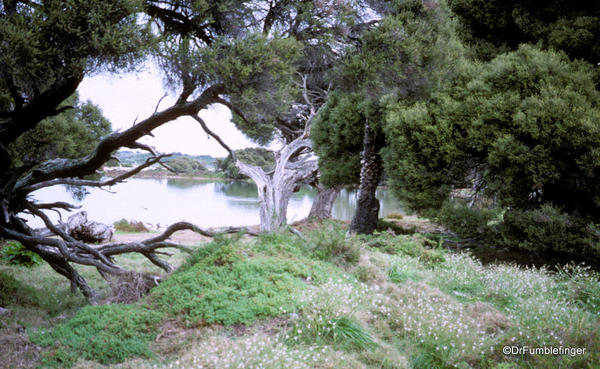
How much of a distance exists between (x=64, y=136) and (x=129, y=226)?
6.15 m

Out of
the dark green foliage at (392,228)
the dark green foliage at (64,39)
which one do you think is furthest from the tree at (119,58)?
the dark green foliage at (392,228)

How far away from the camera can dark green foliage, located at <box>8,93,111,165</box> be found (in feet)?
34.6

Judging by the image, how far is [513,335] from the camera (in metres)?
4.02

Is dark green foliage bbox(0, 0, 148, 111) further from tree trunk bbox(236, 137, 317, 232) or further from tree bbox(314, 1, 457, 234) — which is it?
tree trunk bbox(236, 137, 317, 232)

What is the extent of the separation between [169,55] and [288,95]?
1468mm

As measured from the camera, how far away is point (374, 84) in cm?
579

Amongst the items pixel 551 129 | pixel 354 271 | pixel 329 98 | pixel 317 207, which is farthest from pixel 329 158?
pixel 354 271

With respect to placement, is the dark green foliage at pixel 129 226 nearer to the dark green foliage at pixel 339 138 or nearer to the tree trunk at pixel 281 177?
the tree trunk at pixel 281 177

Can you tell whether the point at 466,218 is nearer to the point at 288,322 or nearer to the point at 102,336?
the point at 288,322

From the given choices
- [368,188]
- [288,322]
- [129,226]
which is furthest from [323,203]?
[288,322]

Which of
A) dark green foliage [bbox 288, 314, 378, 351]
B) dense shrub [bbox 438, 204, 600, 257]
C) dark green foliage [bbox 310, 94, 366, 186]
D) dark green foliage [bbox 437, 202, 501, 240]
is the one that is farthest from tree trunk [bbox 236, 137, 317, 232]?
dark green foliage [bbox 288, 314, 378, 351]

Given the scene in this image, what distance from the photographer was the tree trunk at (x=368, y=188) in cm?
1140

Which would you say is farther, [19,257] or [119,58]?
[19,257]

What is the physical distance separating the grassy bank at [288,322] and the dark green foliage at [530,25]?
6011mm
